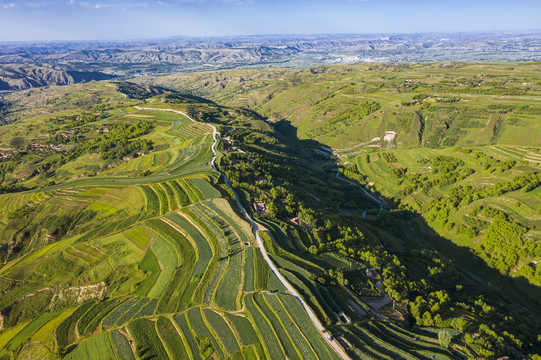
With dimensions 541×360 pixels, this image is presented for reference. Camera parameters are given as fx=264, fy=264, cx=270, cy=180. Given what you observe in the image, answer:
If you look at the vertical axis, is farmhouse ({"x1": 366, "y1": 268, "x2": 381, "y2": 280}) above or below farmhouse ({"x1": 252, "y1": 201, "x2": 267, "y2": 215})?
below

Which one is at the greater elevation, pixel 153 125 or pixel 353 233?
pixel 153 125

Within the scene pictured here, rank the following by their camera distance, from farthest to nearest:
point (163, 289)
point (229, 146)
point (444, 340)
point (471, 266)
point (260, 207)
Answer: point (229, 146)
point (471, 266)
point (260, 207)
point (163, 289)
point (444, 340)

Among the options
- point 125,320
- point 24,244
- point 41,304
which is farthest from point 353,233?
point 24,244

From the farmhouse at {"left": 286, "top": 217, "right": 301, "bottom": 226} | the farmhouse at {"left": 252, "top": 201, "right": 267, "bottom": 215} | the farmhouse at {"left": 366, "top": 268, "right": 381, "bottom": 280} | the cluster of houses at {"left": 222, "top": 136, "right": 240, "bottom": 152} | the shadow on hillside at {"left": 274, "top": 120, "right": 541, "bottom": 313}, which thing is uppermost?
the cluster of houses at {"left": 222, "top": 136, "right": 240, "bottom": 152}

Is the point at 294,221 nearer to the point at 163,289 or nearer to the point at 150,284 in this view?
the point at 163,289

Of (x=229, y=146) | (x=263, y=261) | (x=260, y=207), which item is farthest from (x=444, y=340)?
(x=229, y=146)

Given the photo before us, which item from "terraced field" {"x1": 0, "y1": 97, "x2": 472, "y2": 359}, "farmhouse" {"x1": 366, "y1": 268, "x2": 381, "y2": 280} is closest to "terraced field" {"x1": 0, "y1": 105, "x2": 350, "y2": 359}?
"terraced field" {"x1": 0, "y1": 97, "x2": 472, "y2": 359}

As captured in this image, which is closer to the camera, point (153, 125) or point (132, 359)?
point (132, 359)

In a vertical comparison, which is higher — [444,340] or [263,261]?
[263,261]

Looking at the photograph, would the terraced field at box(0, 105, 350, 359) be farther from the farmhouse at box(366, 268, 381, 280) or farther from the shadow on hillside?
the shadow on hillside

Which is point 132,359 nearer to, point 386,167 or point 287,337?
point 287,337

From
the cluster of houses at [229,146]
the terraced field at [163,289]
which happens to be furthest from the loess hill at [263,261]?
the cluster of houses at [229,146]
